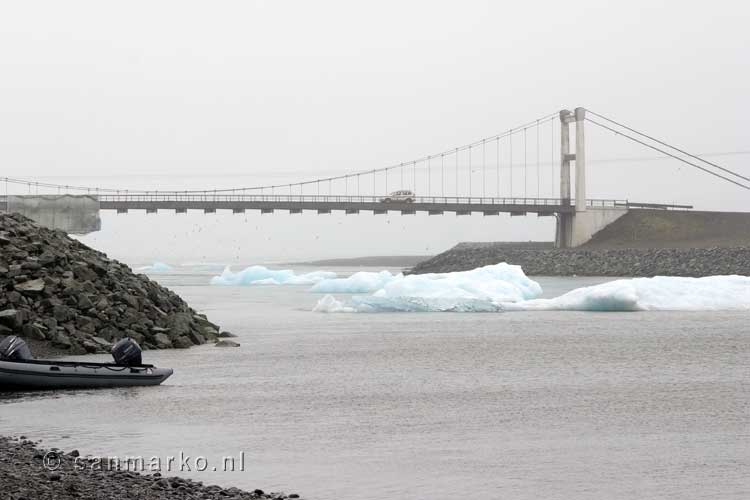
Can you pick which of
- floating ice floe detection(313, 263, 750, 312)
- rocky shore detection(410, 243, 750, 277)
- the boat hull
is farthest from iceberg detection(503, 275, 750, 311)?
rocky shore detection(410, 243, 750, 277)

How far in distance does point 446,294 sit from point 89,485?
37445 mm

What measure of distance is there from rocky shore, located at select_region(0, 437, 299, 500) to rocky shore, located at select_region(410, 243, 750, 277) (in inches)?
2849

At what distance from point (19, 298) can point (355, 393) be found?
942 cm

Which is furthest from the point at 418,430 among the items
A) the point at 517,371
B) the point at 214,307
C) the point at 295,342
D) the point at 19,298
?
the point at 214,307

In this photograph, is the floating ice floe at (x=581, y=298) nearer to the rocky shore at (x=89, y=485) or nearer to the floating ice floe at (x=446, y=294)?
the floating ice floe at (x=446, y=294)

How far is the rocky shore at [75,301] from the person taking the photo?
84.9 feet

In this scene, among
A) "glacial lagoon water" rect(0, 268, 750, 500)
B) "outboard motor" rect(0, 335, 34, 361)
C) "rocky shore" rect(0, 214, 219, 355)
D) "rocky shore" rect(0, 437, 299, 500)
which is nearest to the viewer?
"rocky shore" rect(0, 437, 299, 500)

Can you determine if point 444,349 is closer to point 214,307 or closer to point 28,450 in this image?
point 28,450

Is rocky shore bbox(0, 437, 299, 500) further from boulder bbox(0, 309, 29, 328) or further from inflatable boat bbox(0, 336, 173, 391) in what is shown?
boulder bbox(0, 309, 29, 328)

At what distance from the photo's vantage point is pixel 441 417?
17.8 m

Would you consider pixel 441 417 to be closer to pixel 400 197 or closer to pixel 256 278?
pixel 256 278

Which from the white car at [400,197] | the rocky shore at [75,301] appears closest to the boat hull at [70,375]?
the rocky shore at [75,301]

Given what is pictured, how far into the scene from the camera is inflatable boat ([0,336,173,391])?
802 inches

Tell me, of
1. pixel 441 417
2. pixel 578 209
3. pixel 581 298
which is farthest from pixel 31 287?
pixel 578 209
